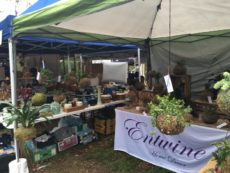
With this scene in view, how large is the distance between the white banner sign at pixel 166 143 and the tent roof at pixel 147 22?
143 cm

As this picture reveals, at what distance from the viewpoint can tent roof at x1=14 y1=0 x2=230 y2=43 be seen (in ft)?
10.0

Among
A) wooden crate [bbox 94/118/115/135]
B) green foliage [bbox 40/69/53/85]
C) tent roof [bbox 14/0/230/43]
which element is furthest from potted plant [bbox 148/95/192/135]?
green foliage [bbox 40/69/53/85]

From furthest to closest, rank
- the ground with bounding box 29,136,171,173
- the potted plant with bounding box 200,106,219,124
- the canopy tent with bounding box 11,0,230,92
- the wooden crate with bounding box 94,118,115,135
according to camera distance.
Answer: the wooden crate with bounding box 94,118,115,135, the ground with bounding box 29,136,171,173, the canopy tent with bounding box 11,0,230,92, the potted plant with bounding box 200,106,219,124

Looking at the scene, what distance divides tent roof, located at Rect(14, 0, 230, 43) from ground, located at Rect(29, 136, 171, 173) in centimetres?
195

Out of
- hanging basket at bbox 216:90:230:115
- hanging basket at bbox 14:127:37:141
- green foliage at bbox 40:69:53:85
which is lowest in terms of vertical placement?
hanging basket at bbox 14:127:37:141

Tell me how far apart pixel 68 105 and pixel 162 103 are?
2078 millimetres

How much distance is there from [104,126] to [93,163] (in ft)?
4.40

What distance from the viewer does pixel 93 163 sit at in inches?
144

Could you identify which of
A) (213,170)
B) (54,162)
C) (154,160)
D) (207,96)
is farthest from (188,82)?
(54,162)

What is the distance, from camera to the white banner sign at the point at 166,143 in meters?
2.71

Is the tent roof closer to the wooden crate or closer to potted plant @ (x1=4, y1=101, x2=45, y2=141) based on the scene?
potted plant @ (x1=4, y1=101, x2=45, y2=141)

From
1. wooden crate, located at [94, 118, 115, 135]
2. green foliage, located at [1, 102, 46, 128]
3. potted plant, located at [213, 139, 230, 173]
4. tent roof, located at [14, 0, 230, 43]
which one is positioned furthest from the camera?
wooden crate, located at [94, 118, 115, 135]

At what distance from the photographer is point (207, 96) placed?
3061 millimetres

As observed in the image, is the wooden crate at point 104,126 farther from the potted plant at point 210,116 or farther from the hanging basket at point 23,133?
the potted plant at point 210,116
